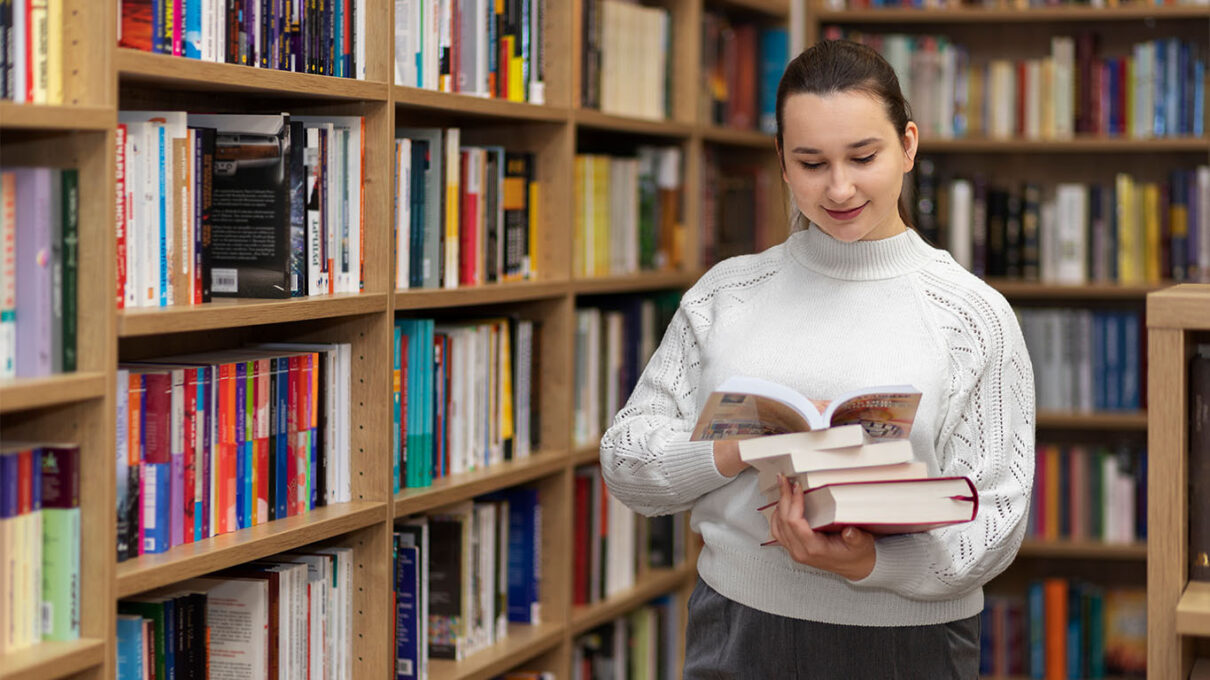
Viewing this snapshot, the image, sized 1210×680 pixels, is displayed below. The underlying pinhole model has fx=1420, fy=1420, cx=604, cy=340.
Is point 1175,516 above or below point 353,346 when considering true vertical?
below

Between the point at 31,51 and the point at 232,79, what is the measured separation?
11.1 inches

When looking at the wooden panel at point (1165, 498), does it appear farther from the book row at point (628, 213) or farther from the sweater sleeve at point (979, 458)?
the book row at point (628, 213)

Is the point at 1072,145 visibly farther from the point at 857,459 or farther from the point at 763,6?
the point at 857,459

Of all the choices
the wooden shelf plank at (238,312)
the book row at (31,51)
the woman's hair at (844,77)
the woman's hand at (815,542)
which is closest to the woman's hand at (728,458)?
the woman's hand at (815,542)

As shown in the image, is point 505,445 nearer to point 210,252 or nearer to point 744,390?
point 210,252

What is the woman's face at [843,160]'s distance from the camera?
1606 mm

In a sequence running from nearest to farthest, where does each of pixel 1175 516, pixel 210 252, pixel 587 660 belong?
pixel 1175 516 < pixel 210 252 < pixel 587 660

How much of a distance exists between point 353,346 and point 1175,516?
48.4 inches

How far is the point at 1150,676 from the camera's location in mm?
1408

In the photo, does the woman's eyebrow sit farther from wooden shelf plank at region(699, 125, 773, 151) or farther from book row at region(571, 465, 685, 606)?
wooden shelf plank at region(699, 125, 773, 151)

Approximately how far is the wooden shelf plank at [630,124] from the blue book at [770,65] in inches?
20.7

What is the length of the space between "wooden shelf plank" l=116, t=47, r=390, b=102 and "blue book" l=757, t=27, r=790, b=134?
6.00 ft

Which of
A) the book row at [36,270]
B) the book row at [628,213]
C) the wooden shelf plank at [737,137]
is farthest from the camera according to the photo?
the wooden shelf plank at [737,137]

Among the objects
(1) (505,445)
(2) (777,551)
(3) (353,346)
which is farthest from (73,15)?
(1) (505,445)
